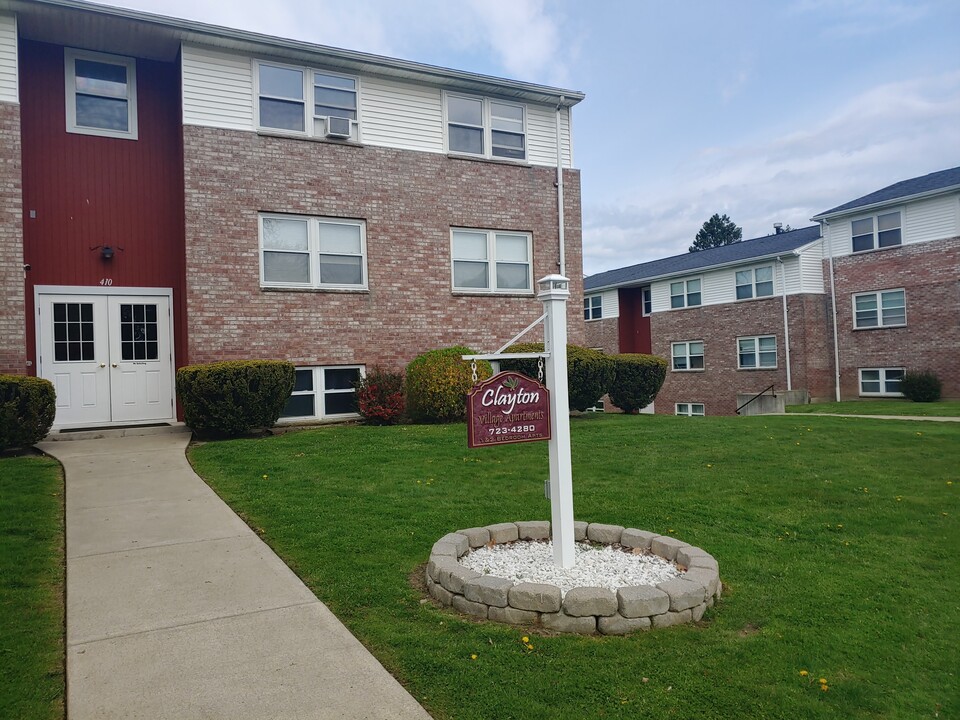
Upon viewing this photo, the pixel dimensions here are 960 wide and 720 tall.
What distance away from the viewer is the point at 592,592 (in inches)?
159

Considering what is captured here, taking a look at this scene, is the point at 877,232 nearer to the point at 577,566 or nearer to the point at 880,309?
the point at 880,309

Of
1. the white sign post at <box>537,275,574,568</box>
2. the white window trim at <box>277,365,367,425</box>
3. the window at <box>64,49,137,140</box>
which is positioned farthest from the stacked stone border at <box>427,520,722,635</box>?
the window at <box>64,49,137,140</box>

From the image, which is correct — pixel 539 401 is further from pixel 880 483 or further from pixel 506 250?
pixel 506 250

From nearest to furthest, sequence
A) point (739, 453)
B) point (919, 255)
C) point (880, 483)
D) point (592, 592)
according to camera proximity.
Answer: point (592, 592) < point (880, 483) < point (739, 453) < point (919, 255)

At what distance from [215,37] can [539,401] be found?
437 inches

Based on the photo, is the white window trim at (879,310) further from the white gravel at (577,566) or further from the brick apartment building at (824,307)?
the white gravel at (577,566)

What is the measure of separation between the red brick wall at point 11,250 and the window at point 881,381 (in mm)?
24202

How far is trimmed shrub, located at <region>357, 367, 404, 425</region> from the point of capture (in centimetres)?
1311

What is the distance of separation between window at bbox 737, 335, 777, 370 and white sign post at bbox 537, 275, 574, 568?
2376 centimetres

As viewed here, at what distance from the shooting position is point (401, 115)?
568 inches

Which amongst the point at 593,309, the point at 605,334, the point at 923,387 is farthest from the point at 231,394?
the point at 593,309

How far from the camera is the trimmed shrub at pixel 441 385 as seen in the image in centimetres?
1302


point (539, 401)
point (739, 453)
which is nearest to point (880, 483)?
point (739, 453)

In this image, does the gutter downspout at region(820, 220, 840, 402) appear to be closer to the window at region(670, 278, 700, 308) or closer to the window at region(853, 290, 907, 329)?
the window at region(853, 290, 907, 329)
